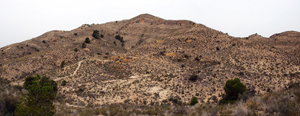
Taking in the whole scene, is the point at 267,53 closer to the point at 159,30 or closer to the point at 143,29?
the point at 159,30

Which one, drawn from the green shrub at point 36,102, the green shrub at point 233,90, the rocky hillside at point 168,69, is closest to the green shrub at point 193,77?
the rocky hillside at point 168,69

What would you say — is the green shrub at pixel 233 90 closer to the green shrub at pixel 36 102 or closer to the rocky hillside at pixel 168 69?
the rocky hillside at pixel 168 69

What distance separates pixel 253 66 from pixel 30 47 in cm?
8577

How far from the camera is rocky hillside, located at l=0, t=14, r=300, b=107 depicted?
24703mm

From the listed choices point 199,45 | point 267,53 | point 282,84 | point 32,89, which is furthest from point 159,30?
point 32,89

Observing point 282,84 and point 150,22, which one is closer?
point 282,84

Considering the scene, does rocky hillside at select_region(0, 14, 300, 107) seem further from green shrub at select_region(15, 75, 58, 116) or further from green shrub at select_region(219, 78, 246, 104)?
green shrub at select_region(15, 75, 58, 116)

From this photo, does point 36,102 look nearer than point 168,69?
Yes

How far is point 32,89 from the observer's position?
9406 millimetres

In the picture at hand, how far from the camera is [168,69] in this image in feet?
114

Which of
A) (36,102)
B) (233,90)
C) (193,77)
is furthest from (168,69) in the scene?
(36,102)

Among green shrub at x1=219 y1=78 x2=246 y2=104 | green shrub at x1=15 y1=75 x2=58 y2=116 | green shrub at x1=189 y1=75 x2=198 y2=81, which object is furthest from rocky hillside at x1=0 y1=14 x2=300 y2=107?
green shrub at x1=15 y1=75 x2=58 y2=116

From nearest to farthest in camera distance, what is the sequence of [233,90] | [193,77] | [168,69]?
1. [233,90]
2. [193,77]
3. [168,69]

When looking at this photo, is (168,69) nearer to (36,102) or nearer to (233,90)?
(233,90)
